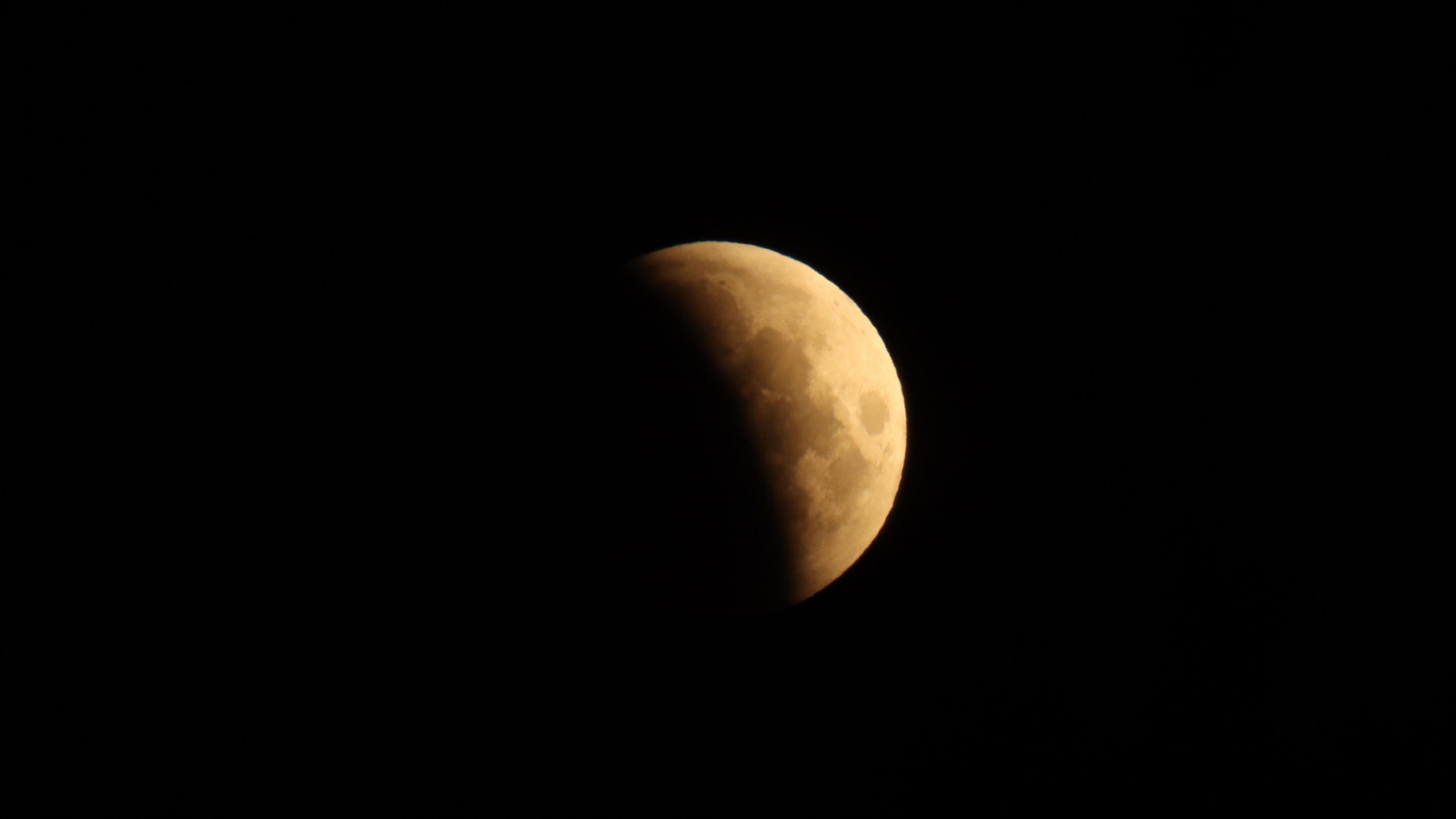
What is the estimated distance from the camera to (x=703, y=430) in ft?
6.84

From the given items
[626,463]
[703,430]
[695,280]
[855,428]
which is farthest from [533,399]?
[855,428]

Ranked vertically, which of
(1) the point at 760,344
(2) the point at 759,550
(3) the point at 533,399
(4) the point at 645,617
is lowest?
(4) the point at 645,617

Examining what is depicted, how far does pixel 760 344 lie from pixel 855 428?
40cm

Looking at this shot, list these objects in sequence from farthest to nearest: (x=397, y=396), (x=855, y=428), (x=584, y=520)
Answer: (x=855, y=428) < (x=397, y=396) < (x=584, y=520)

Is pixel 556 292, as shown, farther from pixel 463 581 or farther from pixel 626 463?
pixel 463 581

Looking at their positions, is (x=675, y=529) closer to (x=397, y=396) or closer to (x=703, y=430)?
(x=703, y=430)

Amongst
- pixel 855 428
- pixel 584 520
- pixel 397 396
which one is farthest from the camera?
pixel 855 428

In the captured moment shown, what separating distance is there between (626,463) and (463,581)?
620 millimetres

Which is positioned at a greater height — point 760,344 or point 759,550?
point 760,344

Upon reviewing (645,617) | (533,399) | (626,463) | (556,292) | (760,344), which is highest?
(556,292)

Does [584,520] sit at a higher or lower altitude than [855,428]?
lower

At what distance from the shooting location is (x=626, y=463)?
203cm

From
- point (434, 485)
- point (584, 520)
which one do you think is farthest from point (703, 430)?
point (434, 485)

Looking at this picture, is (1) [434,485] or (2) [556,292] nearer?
(1) [434,485]
